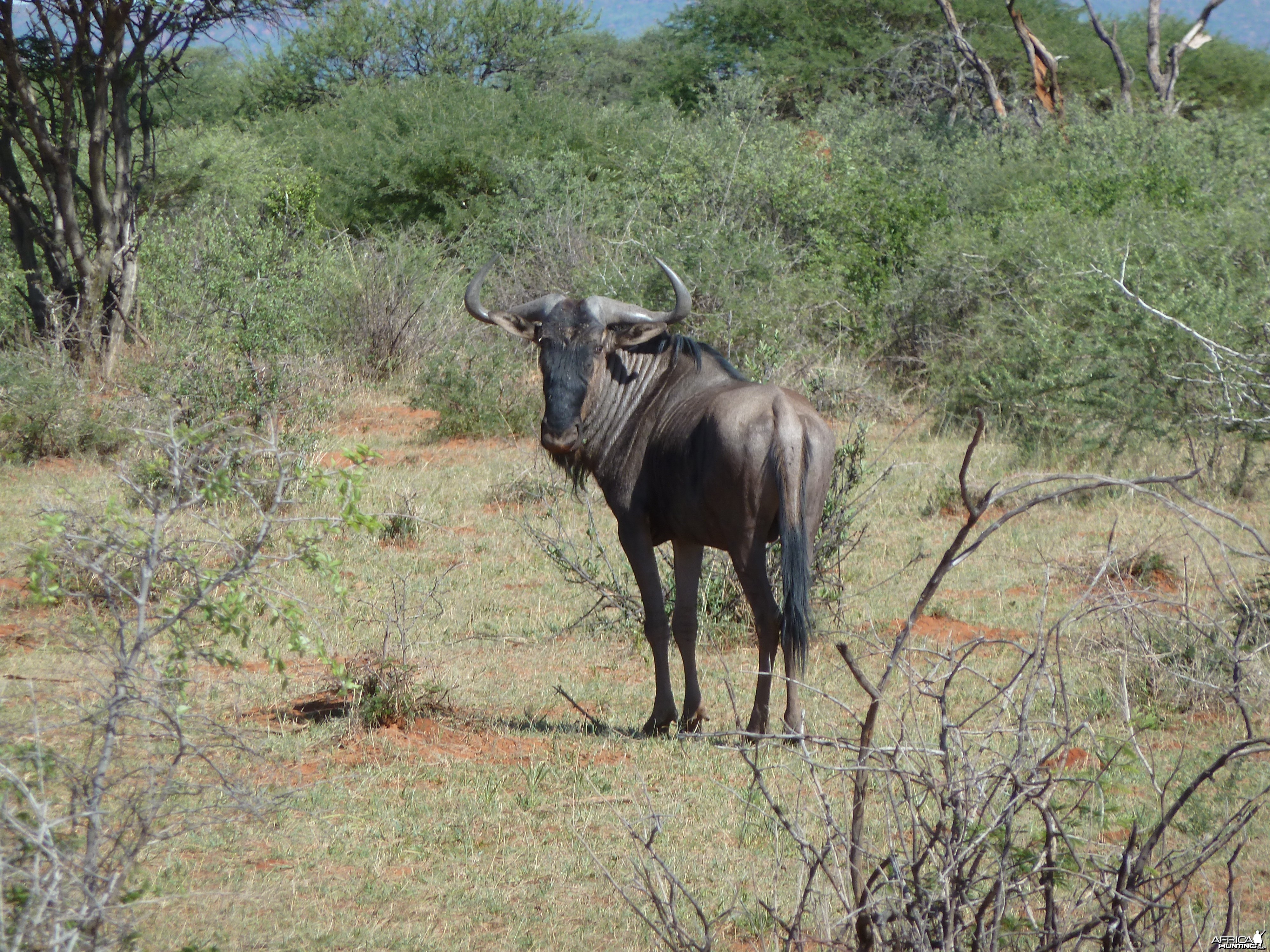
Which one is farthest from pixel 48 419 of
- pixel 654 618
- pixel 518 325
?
pixel 654 618

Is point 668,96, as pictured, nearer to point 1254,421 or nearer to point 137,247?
point 137,247

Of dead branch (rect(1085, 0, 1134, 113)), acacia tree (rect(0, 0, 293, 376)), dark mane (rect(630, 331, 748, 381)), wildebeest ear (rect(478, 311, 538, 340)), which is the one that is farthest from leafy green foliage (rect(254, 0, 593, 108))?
dark mane (rect(630, 331, 748, 381))

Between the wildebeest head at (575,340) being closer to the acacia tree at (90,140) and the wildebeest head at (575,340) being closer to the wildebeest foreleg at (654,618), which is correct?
the wildebeest foreleg at (654,618)

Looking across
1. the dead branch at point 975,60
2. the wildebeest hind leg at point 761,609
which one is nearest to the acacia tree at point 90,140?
the wildebeest hind leg at point 761,609

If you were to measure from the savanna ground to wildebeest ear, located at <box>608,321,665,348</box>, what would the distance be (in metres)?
1.50

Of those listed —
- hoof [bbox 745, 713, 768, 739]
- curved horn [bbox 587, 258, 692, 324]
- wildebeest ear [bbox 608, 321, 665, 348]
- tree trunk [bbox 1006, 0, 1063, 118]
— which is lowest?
hoof [bbox 745, 713, 768, 739]

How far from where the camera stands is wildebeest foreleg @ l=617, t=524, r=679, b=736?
5.48 m

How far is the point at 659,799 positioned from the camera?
15.5 feet

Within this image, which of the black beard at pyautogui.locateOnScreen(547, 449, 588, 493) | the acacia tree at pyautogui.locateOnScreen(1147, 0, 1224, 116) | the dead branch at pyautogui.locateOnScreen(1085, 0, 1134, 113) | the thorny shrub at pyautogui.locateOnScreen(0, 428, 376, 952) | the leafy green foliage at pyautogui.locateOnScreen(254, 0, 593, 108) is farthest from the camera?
the leafy green foliage at pyautogui.locateOnScreen(254, 0, 593, 108)

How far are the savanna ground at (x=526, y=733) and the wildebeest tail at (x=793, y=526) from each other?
0.71 feet

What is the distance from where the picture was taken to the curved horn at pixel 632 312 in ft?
18.5

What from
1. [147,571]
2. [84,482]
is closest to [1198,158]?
[84,482]

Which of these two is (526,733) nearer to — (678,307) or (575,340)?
(575,340)

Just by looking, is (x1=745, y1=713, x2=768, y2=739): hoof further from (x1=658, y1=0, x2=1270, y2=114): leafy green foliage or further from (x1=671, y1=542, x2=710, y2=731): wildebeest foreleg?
(x1=658, y1=0, x2=1270, y2=114): leafy green foliage
